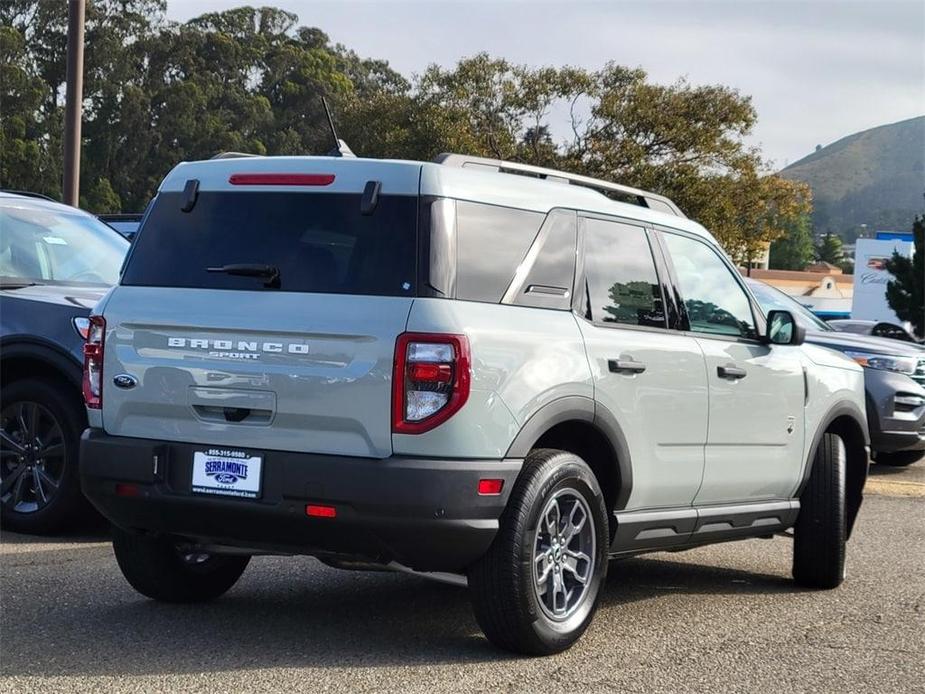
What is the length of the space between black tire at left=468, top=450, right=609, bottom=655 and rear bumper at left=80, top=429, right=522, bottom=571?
0.28ft

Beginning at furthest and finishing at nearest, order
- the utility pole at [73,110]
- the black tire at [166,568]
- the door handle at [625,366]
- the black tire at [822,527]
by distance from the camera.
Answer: the utility pole at [73,110] < the black tire at [822,527] < the black tire at [166,568] < the door handle at [625,366]

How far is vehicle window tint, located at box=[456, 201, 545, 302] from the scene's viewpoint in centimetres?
525

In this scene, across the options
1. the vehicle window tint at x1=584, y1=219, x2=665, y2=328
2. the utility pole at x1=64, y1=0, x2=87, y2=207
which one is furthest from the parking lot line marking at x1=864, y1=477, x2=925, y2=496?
the utility pole at x1=64, y1=0, x2=87, y2=207

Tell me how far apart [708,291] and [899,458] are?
7.99 meters

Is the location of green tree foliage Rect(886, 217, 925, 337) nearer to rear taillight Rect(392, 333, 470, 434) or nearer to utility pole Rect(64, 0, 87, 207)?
utility pole Rect(64, 0, 87, 207)

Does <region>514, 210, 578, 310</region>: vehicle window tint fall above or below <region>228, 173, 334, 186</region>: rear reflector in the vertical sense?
below

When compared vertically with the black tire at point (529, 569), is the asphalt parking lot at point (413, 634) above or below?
below

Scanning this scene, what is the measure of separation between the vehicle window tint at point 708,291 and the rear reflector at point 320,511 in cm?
221

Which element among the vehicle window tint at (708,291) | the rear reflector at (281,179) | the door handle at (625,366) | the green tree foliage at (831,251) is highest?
the green tree foliage at (831,251)

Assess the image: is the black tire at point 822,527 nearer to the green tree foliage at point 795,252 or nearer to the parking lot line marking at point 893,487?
the parking lot line marking at point 893,487

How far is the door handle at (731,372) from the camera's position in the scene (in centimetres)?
654

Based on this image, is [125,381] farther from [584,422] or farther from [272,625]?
[584,422]

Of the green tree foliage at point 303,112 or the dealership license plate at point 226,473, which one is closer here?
the dealership license plate at point 226,473

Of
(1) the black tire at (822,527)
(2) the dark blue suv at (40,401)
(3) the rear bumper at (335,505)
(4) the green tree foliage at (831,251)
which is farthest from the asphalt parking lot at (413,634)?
(4) the green tree foliage at (831,251)
